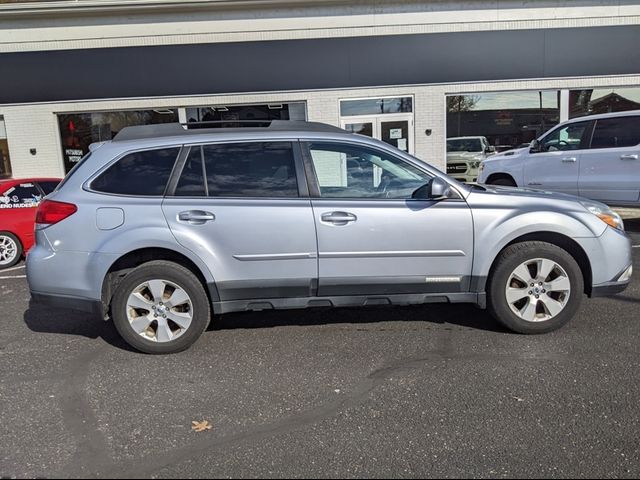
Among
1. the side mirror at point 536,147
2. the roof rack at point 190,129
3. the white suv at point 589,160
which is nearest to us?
the roof rack at point 190,129

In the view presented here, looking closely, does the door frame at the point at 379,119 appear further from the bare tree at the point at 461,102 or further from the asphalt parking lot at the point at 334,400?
the asphalt parking lot at the point at 334,400

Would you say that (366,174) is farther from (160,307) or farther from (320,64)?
(320,64)

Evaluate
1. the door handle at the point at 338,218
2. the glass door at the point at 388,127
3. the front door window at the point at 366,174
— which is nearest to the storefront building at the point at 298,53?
the glass door at the point at 388,127

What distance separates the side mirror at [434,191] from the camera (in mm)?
4086

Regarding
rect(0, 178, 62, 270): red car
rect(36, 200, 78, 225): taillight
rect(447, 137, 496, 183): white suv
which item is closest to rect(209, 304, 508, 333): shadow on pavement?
rect(36, 200, 78, 225): taillight

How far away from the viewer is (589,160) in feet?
28.4

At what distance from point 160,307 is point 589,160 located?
297 inches

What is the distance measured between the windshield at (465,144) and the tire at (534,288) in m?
10.4

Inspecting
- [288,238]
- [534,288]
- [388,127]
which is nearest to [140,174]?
[288,238]

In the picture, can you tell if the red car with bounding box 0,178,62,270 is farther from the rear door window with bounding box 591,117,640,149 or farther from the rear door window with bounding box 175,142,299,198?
the rear door window with bounding box 591,117,640,149

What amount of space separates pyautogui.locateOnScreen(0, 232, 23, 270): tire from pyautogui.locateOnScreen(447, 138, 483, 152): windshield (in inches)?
418

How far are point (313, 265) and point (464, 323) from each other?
5.11 feet

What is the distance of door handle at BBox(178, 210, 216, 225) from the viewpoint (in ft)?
13.3

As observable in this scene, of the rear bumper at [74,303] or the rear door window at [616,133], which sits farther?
the rear door window at [616,133]
